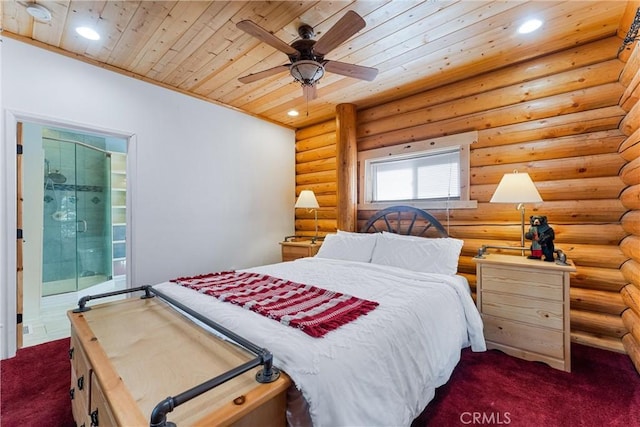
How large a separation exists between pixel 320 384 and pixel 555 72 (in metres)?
3.24

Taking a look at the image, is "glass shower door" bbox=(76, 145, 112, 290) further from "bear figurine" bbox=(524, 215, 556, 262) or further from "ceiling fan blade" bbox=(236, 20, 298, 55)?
"bear figurine" bbox=(524, 215, 556, 262)

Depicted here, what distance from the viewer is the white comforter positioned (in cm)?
105

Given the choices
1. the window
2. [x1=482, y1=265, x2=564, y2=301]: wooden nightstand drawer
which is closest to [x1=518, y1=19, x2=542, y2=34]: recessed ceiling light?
the window

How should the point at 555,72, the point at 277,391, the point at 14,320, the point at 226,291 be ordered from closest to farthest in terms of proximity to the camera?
the point at 277,391
the point at 226,291
the point at 14,320
the point at 555,72

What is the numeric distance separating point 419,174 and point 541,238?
146 centimetres

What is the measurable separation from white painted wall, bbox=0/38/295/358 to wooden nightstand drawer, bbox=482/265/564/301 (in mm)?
2996

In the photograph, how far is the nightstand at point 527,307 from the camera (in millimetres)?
2080

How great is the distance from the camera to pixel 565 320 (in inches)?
81.3

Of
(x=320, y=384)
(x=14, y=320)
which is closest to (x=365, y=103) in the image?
(x=320, y=384)

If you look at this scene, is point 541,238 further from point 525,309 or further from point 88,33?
point 88,33

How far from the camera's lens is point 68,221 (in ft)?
14.7

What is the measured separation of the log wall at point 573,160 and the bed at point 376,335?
86 cm

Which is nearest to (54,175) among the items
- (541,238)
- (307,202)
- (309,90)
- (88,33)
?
(88,33)

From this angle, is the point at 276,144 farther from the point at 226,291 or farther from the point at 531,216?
the point at 531,216
